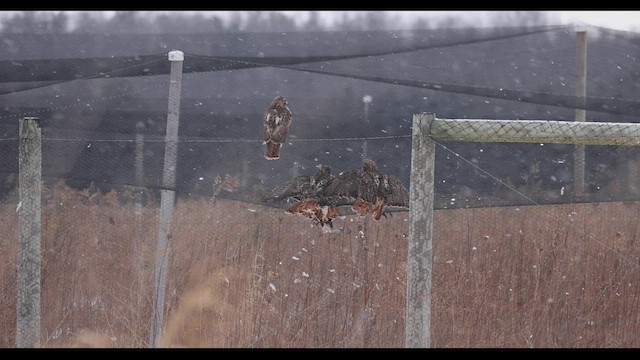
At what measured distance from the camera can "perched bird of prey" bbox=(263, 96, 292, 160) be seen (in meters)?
5.32

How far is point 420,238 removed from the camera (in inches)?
169

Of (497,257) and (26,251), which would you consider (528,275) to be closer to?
(497,257)

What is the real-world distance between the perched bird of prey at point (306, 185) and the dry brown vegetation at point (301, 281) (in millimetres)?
470

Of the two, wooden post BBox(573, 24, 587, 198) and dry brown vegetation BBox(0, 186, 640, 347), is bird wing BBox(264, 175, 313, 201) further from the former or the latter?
wooden post BBox(573, 24, 587, 198)

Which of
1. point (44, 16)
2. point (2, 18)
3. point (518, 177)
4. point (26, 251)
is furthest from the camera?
point (44, 16)

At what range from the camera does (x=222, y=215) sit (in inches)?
222

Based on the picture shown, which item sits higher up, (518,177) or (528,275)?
(518,177)

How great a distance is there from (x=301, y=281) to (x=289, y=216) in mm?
428

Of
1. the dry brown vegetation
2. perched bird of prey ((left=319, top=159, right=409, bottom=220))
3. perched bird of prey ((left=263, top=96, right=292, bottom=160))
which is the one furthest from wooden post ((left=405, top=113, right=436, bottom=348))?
the dry brown vegetation

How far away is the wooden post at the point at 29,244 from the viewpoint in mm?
4793

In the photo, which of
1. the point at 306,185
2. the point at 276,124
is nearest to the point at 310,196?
the point at 306,185

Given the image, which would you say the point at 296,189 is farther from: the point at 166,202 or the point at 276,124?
the point at 166,202
